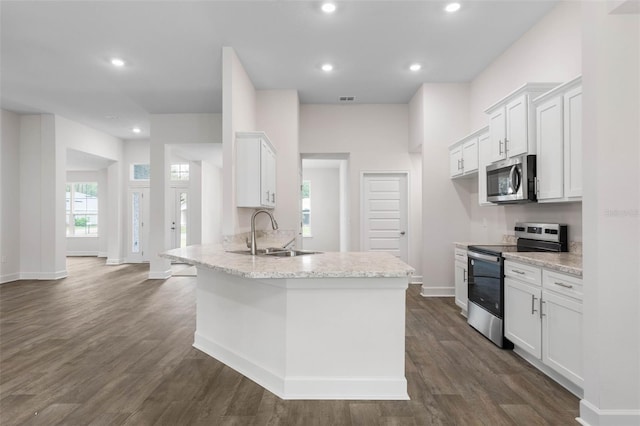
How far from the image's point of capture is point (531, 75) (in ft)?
12.4

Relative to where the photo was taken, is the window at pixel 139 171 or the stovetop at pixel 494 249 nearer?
the stovetop at pixel 494 249

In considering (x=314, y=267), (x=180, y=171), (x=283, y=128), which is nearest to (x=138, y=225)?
(x=180, y=171)

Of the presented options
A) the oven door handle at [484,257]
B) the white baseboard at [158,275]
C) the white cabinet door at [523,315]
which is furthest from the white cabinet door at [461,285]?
the white baseboard at [158,275]

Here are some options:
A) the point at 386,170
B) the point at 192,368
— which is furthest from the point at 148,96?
the point at 192,368

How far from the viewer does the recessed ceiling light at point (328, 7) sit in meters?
3.26

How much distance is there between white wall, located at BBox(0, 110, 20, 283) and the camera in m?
Answer: 6.39

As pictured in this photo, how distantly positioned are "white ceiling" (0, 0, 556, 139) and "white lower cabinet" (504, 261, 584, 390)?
2561mm

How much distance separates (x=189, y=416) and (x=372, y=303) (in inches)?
52.4

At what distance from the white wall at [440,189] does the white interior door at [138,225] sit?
7146mm

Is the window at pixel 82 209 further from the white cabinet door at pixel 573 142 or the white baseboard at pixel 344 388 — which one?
the white cabinet door at pixel 573 142

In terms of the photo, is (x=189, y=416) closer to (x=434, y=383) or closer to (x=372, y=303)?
(x=372, y=303)

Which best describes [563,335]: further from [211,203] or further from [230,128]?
[211,203]

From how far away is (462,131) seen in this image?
17.4ft

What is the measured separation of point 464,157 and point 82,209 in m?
11.1
